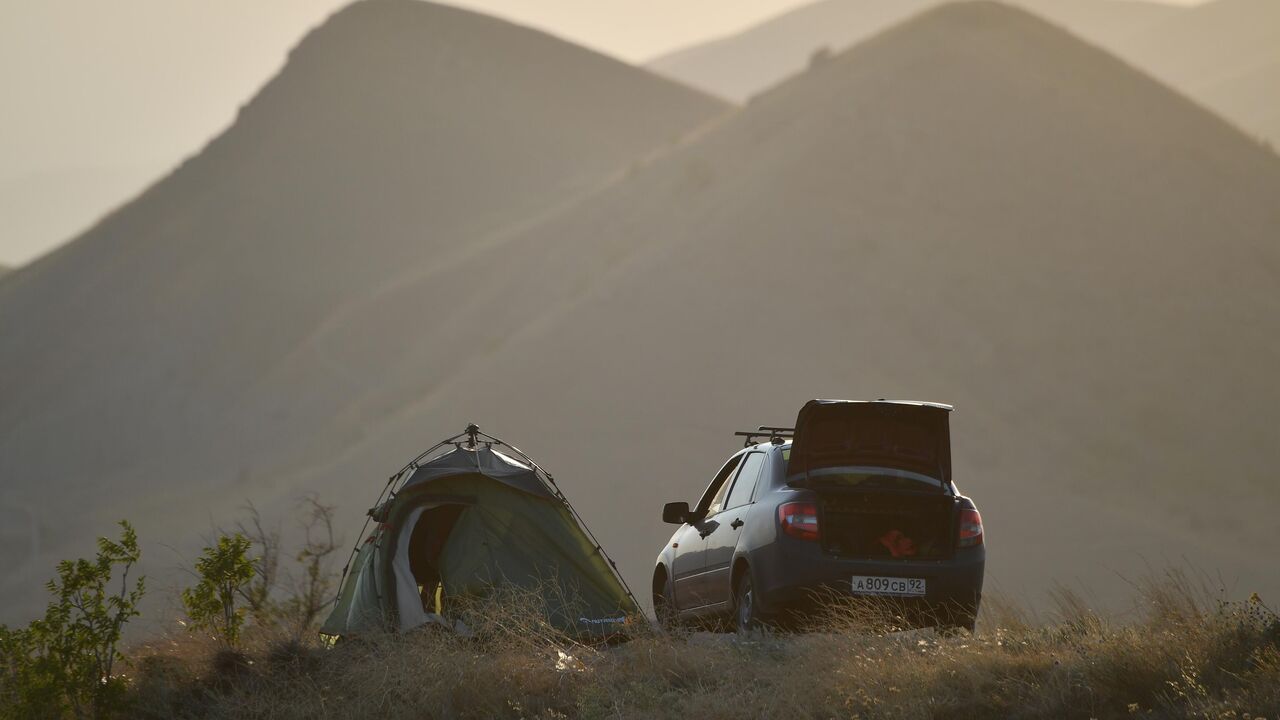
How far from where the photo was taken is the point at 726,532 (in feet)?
34.6

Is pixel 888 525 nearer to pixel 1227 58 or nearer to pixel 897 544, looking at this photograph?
pixel 897 544

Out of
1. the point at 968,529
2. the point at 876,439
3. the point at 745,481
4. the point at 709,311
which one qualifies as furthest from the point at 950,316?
the point at 968,529

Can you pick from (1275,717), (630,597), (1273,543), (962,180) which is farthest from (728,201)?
(1275,717)

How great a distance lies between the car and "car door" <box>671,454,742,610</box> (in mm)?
792

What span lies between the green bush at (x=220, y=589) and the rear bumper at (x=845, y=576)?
14.7 ft

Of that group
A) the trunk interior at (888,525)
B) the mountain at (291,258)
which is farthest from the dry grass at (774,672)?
the mountain at (291,258)

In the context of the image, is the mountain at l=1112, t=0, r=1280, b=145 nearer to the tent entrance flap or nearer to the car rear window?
the tent entrance flap

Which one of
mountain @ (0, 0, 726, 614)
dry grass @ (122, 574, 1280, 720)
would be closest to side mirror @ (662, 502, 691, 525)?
dry grass @ (122, 574, 1280, 720)

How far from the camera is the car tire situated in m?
9.80

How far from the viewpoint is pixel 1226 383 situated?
4491 cm

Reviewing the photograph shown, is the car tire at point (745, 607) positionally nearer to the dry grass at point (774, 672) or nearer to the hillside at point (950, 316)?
the dry grass at point (774, 672)

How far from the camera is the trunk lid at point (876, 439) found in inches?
389

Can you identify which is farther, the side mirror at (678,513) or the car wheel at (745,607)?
the side mirror at (678,513)

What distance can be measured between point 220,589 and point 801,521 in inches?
199
